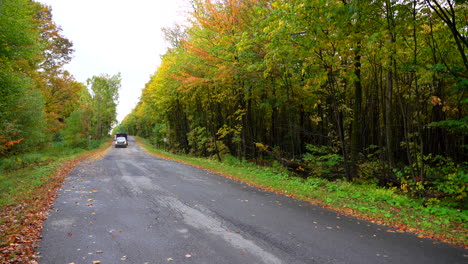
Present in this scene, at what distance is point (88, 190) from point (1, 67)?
733 cm

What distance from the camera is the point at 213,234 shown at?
503 centimetres

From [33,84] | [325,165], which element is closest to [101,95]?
[33,84]

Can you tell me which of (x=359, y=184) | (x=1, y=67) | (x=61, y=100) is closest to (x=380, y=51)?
(x=359, y=184)

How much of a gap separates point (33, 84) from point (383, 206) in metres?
21.9

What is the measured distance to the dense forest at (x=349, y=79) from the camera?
7.64 m

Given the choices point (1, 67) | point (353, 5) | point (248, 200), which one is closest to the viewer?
point (353, 5)

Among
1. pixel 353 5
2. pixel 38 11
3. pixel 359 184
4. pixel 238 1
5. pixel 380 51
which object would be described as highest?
pixel 38 11

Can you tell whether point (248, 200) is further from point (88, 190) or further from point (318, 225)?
point (88, 190)

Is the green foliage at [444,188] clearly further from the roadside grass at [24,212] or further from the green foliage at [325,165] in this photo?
the roadside grass at [24,212]

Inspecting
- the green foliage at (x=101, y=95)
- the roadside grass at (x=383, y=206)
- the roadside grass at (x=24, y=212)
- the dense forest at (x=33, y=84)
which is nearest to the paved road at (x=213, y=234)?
the roadside grass at (x=24, y=212)

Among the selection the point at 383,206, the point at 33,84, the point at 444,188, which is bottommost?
the point at 383,206

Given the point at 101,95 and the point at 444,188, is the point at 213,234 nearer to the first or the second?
the point at 444,188

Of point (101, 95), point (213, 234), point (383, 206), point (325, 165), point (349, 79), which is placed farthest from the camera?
point (101, 95)

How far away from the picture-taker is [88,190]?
28.5 feet
